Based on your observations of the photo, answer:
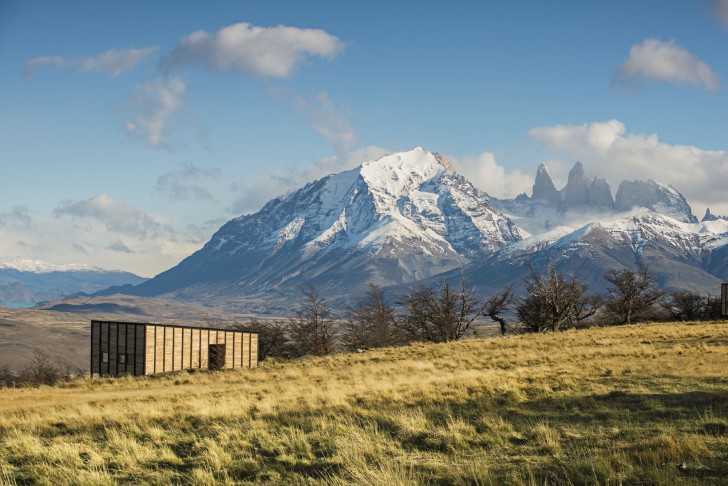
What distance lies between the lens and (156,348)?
55.9 metres

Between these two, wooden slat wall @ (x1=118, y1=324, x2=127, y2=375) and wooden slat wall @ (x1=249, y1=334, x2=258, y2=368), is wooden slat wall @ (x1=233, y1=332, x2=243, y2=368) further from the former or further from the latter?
wooden slat wall @ (x1=118, y1=324, x2=127, y2=375)

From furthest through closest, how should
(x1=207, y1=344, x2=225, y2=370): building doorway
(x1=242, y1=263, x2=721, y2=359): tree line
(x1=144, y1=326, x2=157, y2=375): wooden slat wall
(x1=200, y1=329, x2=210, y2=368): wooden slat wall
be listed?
(x1=242, y1=263, x2=721, y2=359): tree line < (x1=207, y1=344, x2=225, y2=370): building doorway < (x1=200, y1=329, x2=210, y2=368): wooden slat wall < (x1=144, y1=326, x2=157, y2=375): wooden slat wall

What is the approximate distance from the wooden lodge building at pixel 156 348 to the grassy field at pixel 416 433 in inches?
1059

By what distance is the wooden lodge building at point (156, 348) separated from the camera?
55.6 metres

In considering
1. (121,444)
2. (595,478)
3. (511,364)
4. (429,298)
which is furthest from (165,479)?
(429,298)

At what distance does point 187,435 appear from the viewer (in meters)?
16.6

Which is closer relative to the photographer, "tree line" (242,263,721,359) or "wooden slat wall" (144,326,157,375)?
"wooden slat wall" (144,326,157,375)

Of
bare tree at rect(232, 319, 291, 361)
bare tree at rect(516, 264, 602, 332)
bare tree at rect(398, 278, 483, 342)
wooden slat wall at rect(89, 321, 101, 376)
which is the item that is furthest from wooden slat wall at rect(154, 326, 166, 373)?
bare tree at rect(516, 264, 602, 332)

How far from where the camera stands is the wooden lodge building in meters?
55.6

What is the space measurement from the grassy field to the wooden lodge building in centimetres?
2691

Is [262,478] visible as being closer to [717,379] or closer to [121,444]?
[121,444]

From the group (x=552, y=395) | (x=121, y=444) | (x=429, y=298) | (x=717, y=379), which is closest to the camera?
(x=121, y=444)

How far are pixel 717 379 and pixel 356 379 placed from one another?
15.4 metres

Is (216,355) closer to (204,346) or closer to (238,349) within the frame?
(204,346)
